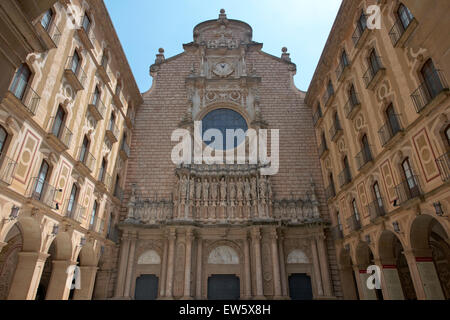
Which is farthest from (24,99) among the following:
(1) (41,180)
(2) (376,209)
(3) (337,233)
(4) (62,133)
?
(3) (337,233)

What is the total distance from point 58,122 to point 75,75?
2.31m

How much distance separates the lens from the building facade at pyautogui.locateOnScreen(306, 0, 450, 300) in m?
10.1

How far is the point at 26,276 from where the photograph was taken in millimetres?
10898

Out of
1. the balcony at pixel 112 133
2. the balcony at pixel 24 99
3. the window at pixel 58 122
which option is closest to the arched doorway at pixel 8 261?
the window at pixel 58 122

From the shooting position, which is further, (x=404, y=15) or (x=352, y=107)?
(x=352, y=107)

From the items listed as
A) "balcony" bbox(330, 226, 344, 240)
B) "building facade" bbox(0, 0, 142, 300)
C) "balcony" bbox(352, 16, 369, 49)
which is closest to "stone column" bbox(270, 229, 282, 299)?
"balcony" bbox(330, 226, 344, 240)

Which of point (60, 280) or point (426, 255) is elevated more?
point (426, 255)

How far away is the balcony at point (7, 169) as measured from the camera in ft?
29.8

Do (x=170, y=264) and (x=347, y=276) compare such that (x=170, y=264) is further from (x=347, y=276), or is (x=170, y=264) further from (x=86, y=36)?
(x=86, y=36)

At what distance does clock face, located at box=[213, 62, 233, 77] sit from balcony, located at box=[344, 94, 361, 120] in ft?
37.4

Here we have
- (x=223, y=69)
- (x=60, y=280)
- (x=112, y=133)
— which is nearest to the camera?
(x=60, y=280)

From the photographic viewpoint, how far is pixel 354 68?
15.6 m
